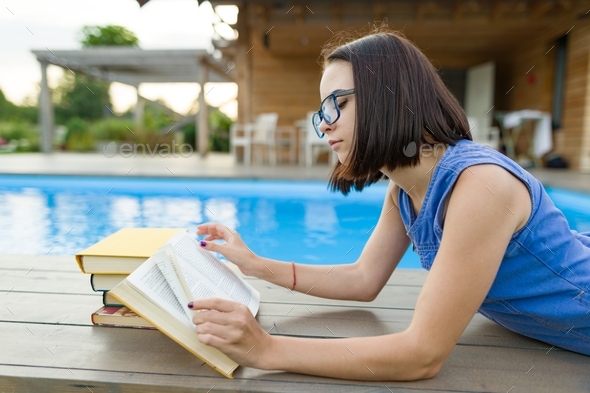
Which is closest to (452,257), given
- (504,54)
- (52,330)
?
(52,330)

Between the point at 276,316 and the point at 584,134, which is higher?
the point at 584,134

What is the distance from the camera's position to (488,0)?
567cm

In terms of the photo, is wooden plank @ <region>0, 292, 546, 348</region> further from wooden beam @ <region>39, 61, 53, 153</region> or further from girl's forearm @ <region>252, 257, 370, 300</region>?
wooden beam @ <region>39, 61, 53, 153</region>

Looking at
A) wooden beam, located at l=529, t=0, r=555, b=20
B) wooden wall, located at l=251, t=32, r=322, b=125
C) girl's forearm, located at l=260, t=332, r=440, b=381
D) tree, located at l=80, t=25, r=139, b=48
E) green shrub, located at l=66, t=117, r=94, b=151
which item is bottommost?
girl's forearm, located at l=260, t=332, r=440, b=381

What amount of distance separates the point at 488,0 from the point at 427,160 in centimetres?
586

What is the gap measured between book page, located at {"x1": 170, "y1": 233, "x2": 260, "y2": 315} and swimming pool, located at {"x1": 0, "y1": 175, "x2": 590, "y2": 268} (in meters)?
1.68

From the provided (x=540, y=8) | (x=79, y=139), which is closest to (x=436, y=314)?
(x=540, y=8)

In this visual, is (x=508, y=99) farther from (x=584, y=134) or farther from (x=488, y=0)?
(x=488, y=0)

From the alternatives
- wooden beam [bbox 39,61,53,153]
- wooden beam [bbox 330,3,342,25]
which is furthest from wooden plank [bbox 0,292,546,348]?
wooden beam [bbox 39,61,53,153]

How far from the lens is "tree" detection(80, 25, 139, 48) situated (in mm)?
26312

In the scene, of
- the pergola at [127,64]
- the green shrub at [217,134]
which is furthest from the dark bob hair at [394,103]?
the green shrub at [217,134]

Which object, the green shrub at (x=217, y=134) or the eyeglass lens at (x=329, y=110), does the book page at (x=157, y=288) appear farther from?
the green shrub at (x=217, y=134)

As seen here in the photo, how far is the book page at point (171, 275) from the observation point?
72 cm

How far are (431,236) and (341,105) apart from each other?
0.32 meters
